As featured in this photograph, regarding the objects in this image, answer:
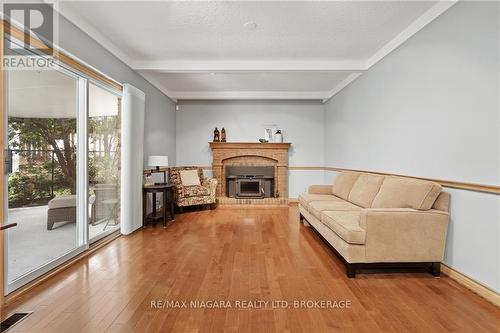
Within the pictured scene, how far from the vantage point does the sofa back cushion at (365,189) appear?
3.62 metres

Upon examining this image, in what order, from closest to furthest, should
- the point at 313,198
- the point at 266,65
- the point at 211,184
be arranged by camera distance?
the point at 266,65 → the point at 313,198 → the point at 211,184

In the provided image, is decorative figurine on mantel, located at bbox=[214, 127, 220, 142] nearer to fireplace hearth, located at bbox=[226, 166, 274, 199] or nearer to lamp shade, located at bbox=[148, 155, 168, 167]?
fireplace hearth, located at bbox=[226, 166, 274, 199]

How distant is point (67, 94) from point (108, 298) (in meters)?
2.27

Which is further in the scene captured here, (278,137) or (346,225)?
(278,137)

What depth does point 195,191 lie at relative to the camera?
5738mm

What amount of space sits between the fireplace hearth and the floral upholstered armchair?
818 mm

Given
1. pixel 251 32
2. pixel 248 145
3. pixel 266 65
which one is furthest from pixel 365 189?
pixel 248 145

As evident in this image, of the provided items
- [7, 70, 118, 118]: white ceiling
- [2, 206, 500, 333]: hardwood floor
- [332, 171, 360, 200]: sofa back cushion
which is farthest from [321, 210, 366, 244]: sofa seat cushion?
[7, 70, 118, 118]: white ceiling

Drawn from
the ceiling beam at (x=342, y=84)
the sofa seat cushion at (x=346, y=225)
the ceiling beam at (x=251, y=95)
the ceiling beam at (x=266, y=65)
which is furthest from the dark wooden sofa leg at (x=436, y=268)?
the ceiling beam at (x=251, y=95)

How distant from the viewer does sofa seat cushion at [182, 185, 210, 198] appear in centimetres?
563

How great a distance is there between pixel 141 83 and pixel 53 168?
241cm

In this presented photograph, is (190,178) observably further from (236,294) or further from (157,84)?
(236,294)

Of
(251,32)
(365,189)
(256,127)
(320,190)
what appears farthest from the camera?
(256,127)

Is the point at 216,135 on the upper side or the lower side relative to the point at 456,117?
upper
